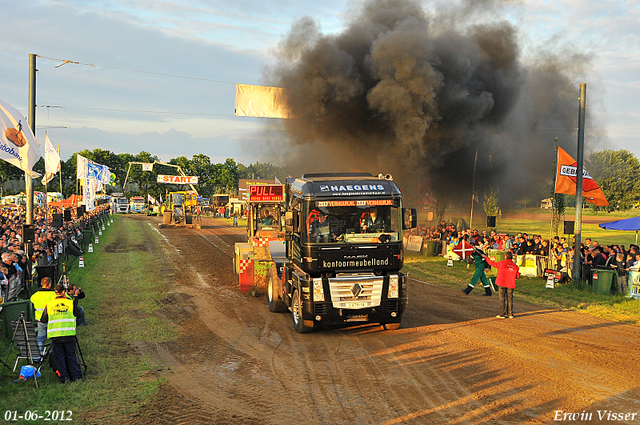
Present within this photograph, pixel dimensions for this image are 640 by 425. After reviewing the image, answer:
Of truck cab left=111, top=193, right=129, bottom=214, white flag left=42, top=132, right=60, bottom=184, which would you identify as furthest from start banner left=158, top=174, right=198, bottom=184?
white flag left=42, top=132, right=60, bottom=184

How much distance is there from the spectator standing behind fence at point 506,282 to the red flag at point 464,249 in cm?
853

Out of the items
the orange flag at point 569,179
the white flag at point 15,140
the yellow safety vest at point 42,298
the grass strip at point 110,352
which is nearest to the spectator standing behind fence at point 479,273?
the orange flag at point 569,179

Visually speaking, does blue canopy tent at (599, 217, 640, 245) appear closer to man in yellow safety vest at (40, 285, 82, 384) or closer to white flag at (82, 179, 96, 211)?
man in yellow safety vest at (40, 285, 82, 384)

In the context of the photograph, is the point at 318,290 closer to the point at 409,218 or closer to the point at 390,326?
the point at 390,326

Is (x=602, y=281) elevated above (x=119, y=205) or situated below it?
below

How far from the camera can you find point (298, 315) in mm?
9875

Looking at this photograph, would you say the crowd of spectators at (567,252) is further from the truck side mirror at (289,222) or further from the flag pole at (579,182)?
the truck side mirror at (289,222)

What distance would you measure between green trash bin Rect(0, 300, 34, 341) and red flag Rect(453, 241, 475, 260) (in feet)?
50.8

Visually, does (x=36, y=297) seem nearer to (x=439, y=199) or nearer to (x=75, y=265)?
(x=75, y=265)

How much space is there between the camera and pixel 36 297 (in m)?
7.95

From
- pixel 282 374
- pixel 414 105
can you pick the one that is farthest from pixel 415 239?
pixel 282 374

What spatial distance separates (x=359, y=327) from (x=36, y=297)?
20.2ft

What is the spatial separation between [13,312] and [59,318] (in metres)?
2.72

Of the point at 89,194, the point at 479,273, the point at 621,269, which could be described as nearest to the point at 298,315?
the point at 479,273
